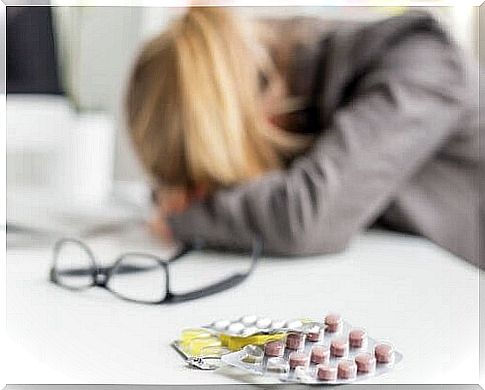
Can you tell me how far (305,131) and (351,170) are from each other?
0.30 feet

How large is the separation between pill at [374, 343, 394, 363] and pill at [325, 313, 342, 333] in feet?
0.05

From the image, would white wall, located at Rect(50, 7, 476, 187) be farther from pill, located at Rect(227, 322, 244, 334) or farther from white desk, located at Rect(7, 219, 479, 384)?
pill, located at Rect(227, 322, 244, 334)

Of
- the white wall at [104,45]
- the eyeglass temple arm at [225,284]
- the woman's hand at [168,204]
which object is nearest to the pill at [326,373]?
the eyeglass temple arm at [225,284]

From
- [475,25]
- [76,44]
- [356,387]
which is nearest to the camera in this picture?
[356,387]

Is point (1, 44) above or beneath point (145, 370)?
above

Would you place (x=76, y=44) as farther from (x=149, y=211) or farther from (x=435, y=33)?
(x=435, y=33)

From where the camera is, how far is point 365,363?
0.29 meters

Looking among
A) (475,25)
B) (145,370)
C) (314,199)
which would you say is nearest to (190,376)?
(145,370)

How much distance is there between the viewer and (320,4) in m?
0.84

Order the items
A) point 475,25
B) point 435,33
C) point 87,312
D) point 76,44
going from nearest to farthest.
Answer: point 87,312
point 435,33
point 475,25
point 76,44

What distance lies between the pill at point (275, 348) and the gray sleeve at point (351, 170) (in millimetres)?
179

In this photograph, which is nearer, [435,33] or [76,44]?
[435,33]

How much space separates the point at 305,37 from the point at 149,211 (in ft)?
0.54

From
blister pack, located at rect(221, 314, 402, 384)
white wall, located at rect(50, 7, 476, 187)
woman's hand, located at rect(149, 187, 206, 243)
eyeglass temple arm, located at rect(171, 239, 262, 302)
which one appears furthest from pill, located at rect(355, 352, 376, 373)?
white wall, located at rect(50, 7, 476, 187)
